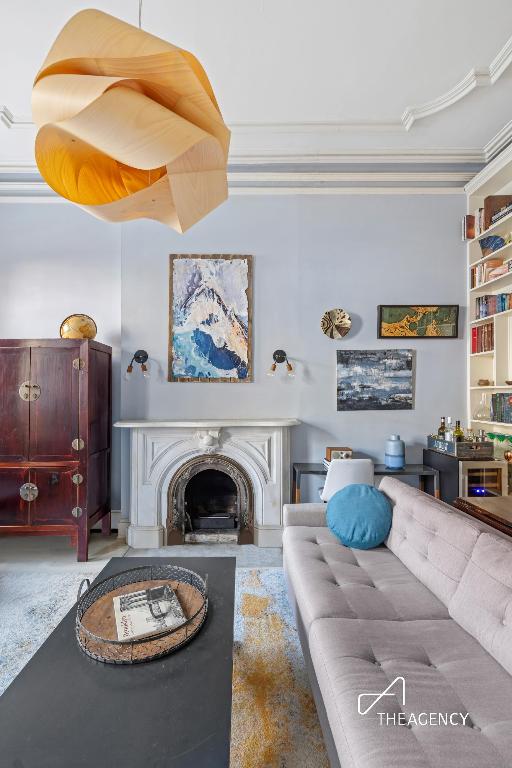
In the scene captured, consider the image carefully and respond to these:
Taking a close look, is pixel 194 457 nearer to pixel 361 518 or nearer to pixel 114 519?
pixel 114 519

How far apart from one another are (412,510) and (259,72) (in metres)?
2.92

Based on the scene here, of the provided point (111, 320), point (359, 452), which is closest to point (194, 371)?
point (111, 320)

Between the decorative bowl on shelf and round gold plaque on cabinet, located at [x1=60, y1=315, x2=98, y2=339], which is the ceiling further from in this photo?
round gold plaque on cabinet, located at [x1=60, y1=315, x2=98, y2=339]

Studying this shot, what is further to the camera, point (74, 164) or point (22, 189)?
point (22, 189)

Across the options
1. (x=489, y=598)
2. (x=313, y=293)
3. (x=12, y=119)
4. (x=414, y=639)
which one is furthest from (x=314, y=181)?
(x=414, y=639)

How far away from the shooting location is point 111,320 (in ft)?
12.6

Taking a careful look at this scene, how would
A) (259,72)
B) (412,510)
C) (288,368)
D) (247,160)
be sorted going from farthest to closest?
(288,368), (247,160), (259,72), (412,510)

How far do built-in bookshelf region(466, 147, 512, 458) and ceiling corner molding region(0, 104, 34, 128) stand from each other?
3.76 meters

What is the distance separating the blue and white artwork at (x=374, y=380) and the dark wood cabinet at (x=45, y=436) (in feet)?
7.39

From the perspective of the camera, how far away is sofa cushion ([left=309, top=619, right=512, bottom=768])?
96 cm

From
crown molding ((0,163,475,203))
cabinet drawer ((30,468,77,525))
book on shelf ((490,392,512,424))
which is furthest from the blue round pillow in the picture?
crown molding ((0,163,475,203))

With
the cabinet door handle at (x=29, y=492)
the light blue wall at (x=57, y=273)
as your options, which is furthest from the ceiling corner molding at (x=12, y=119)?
the cabinet door handle at (x=29, y=492)

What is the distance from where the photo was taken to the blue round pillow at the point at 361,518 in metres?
2.24

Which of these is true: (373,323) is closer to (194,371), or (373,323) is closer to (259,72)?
(194,371)
